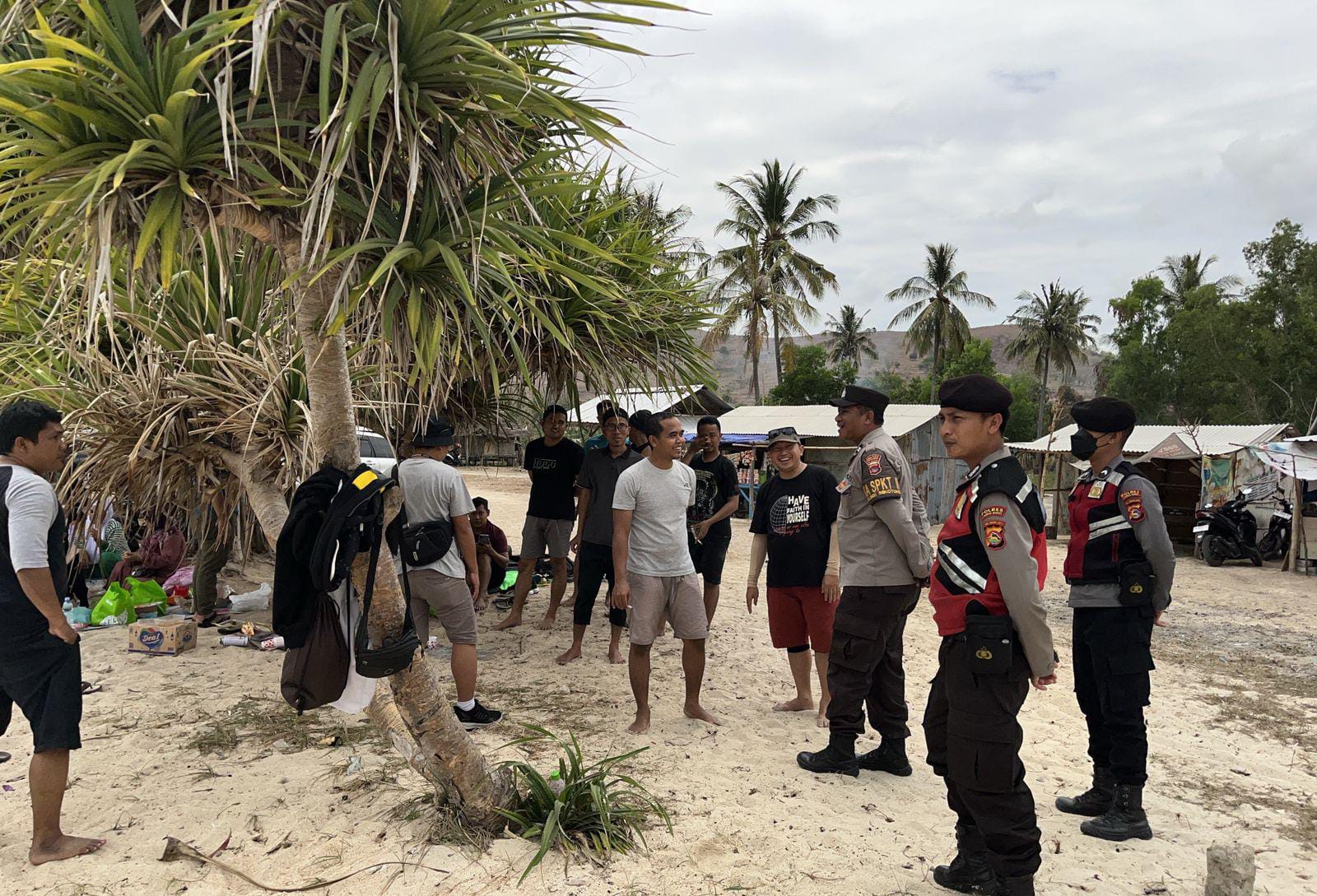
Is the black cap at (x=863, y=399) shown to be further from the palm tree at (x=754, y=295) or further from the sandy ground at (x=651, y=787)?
the palm tree at (x=754, y=295)

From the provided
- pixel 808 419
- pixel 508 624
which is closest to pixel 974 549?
pixel 508 624

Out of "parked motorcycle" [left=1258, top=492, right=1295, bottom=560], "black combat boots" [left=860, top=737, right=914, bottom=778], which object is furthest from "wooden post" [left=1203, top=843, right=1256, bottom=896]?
"parked motorcycle" [left=1258, top=492, right=1295, bottom=560]

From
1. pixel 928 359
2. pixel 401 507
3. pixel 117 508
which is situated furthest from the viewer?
pixel 928 359

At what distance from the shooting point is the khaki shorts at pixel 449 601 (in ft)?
14.8

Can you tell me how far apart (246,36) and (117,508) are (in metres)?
4.58

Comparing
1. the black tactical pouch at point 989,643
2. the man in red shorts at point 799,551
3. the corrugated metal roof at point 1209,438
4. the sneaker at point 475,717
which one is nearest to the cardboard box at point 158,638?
the sneaker at point 475,717

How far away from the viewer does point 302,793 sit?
371 cm

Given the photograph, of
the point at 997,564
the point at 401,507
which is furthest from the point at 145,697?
the point at 997,564

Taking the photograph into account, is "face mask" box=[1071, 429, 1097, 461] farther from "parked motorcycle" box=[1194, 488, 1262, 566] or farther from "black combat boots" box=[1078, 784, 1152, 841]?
"parked motorcycle" box=[1194, 488, 1262, 566]

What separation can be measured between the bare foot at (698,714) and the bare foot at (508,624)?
262 centimetres

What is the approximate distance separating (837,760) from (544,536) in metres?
3.61

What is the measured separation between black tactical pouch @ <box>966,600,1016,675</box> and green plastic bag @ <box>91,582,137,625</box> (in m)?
6.98

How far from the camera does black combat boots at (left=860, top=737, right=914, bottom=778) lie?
4.16m

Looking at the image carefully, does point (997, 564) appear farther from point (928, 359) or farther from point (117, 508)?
point (928, 359)
